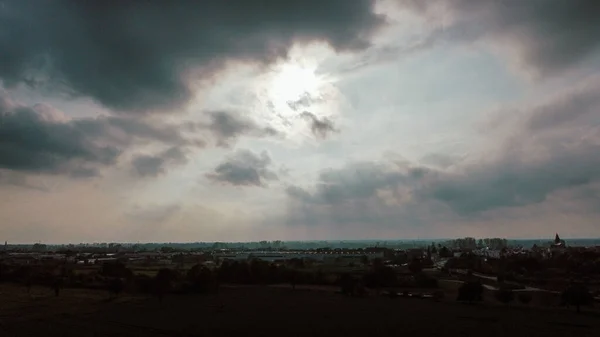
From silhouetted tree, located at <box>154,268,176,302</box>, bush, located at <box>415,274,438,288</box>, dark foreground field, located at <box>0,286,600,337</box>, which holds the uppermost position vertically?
silhouetted tree, located at <box>154,268,176,302</box>

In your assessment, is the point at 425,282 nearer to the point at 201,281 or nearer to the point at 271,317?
the point at 201,281

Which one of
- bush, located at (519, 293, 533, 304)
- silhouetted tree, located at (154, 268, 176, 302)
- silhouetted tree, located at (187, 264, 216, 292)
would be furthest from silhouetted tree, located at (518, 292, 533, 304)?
silhouetted tree, located at (154, 268, 176, 302)

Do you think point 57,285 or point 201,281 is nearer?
point 57,285

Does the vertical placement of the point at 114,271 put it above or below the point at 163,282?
above

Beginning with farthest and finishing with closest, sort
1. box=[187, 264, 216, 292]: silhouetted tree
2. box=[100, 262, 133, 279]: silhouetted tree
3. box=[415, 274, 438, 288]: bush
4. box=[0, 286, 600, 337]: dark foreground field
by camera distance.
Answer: box=[100, 262, 133, 279]: silhouetted tree
box=[415, 274, 438, 288]: bush
box=[187, 264, 216, 292]: silhouetted tree
box=[0, 286, 600, 337]: dark foreground field

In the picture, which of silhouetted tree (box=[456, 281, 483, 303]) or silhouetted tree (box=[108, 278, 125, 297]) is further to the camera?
silhouetted tree (box=[108, 278, 125, 297])

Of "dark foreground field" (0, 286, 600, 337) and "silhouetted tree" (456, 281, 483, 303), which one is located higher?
"silhouetted tree" (456, 281, 483, 303)

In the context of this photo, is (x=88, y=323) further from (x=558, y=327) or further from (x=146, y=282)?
(x=558, y=327)

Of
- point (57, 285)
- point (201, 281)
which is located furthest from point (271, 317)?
point (57, 285)

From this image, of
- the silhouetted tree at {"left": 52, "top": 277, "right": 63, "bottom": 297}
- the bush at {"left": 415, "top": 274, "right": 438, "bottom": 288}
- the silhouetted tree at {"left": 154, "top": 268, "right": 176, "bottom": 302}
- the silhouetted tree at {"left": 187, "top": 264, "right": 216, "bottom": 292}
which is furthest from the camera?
the bush at {"left": 415, "top": 274, "right": 438, "bottom": 288}

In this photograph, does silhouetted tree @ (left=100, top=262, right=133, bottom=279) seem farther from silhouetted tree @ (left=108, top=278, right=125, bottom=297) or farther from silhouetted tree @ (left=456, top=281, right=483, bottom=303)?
silhouetted tree @ (left=456, top=281, right=483, bottom=303)
